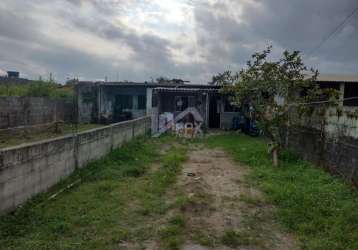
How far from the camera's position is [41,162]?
5.93 m

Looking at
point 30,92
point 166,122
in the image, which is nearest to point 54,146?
point 166,122

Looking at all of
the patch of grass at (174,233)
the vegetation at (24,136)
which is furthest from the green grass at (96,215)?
the vegetation at (24,136)

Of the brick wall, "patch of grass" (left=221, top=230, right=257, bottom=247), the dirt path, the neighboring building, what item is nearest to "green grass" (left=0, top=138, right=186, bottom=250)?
the dirt path

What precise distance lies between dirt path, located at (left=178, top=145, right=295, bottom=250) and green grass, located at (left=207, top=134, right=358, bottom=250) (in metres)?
0.26

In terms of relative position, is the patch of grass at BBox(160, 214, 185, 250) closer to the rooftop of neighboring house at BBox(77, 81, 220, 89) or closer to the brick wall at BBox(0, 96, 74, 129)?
the brick wall at BBox(0, 96, 74, 129)

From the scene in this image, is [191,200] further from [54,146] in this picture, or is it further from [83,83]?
[83,83]

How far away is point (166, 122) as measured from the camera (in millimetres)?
18422

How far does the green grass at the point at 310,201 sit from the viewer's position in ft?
15.1

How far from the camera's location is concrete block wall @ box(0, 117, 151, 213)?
4.89 metres

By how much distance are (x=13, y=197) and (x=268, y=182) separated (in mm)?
5065

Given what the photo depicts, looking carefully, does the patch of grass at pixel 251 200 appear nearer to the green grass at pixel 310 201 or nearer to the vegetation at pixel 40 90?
the green grass at pixel 310 201

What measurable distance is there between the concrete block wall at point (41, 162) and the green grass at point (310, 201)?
158 inches

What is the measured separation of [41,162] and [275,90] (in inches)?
307

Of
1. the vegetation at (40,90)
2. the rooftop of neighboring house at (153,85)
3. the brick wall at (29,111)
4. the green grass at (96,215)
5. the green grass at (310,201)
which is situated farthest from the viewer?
the vegetation at (40,90)
